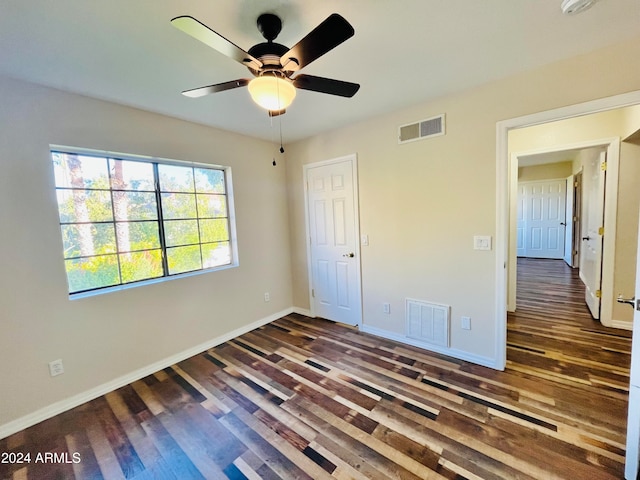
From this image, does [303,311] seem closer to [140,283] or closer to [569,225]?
[140,283]

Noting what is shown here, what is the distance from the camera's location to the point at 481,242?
2387mm

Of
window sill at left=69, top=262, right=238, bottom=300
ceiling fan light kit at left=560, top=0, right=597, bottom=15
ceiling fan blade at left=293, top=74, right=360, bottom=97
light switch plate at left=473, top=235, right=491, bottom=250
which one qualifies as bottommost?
window sill at left=69, top=262, right=238, bottom=300

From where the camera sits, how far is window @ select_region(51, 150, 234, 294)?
7.30 feet

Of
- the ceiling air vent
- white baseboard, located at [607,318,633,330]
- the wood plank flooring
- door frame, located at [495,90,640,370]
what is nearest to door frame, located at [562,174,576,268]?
white baseboard, located at [607,318,633,330]

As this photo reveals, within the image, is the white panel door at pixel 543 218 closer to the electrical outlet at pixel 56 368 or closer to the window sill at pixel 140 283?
the window sill at pixel 140 283

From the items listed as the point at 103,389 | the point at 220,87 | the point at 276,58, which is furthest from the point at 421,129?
the point at 103,389

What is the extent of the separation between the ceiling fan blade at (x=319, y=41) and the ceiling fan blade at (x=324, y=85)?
0.08 m

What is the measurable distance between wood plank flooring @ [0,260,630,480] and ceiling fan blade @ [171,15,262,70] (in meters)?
2.21

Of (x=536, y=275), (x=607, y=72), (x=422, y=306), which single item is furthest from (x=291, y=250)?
(x=536, y=275)

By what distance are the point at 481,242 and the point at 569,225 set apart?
6.17 meters

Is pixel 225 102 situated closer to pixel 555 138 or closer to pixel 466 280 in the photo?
pixel 466 280

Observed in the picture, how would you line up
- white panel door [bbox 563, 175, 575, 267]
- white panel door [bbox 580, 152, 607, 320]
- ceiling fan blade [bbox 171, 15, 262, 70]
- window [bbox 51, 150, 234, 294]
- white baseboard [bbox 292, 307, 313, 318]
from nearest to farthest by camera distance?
ceiling fan blade [bbox 171, 15, 262, 70], window [bbox 51, 150, 234, 294], white panel door [bbox 580, 152, 607, 320], white baseboard [bbox 292, 307, 313, 318], white panel door [bbox 563, 175, 575, 267]

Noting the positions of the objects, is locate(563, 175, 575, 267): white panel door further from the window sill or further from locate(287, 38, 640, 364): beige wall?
the window sill

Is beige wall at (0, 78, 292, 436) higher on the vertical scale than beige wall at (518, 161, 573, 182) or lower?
lower
